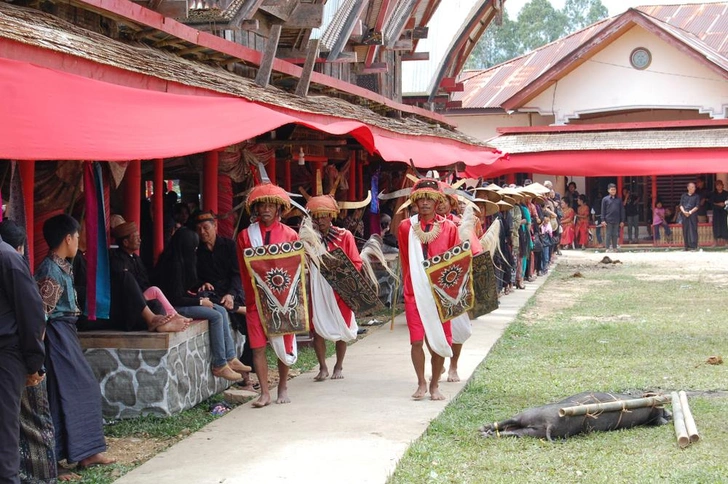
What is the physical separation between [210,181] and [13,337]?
19.3 feet

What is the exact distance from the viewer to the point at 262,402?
27.3 ft

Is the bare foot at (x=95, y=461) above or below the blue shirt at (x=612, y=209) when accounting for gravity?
below

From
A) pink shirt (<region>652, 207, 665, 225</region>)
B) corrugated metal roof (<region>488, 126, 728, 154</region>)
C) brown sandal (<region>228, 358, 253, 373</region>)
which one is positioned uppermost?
corrugated metal roof (<region>488, 126, 728, 154</region>)

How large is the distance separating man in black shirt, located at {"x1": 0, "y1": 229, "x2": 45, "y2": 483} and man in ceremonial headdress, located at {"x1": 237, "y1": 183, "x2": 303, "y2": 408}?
3.09m

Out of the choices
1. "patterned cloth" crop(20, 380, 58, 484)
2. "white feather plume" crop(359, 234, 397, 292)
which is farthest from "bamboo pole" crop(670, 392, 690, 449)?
"patterned cloth" crop(20, 380, 58, 484)

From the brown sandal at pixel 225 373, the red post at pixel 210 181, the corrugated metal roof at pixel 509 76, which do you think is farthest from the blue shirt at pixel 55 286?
the corrugated metal roof at pixel 509 76

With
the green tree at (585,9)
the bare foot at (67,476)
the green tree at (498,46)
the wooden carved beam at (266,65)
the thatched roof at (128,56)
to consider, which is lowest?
the bare foot at (67,476)

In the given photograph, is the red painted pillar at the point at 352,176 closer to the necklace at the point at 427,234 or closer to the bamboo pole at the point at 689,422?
the necklace at the point at 427,234

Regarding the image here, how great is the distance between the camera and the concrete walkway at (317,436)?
630cm

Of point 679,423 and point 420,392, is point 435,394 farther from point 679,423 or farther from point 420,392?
point 679,423

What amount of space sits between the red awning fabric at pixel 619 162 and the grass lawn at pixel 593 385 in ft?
31.6

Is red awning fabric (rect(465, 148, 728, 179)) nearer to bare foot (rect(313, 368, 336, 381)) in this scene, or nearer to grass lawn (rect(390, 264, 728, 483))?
grass lawn (rect(390, 264, 728, 483))


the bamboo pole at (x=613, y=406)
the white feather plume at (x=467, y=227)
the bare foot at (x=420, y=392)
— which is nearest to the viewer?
the bamboo pole at (x=613, y=406)

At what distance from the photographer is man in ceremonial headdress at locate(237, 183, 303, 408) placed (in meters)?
8.29
